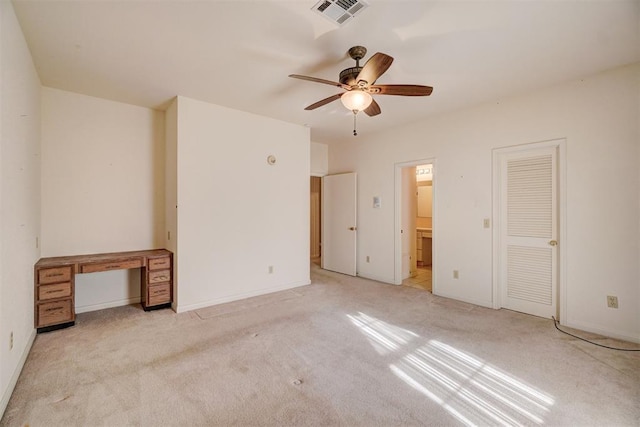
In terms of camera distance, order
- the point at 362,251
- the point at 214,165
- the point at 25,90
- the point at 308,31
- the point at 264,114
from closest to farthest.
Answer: the point at 308,31 < the point at 25,90 < the point at 214,165 < the point at 264,114 < the point at 362,251

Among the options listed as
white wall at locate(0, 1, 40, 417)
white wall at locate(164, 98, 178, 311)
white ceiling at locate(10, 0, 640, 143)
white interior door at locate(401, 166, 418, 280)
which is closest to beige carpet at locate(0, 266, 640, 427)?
white wall at locate(0, 1, 40, 417)

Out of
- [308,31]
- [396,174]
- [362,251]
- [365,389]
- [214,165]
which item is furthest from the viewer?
[362,251]

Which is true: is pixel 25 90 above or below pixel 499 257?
above

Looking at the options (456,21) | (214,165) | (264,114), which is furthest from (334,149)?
(456,21)

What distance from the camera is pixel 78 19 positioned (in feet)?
6.89

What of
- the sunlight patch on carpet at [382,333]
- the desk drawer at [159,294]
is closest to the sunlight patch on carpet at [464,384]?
the sunlight patch on carpet at [382,333]

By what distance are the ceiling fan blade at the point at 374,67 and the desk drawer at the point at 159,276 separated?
3132 mm

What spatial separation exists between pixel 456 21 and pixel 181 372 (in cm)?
336

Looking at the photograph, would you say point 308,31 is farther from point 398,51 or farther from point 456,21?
point 456,21

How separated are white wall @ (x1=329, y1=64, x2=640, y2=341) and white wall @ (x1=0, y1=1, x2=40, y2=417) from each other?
14.3 feet

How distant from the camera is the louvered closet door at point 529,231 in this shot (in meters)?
3.23

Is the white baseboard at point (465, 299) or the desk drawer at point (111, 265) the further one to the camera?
the white baseboard at point (465, 299)

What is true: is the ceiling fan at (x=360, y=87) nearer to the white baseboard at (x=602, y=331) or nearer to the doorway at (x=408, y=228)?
the doorway at (x=408, y=228)

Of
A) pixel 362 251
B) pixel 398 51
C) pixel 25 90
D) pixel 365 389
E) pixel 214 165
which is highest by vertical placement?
pixel 398 51
